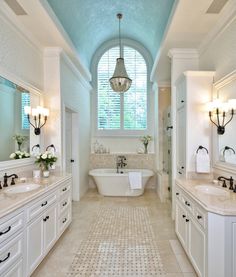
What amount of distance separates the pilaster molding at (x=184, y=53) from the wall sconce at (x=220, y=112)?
114cm

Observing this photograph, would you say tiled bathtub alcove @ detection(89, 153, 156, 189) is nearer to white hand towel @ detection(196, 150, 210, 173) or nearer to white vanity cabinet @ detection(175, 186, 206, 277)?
white hand towel @ detection(196, 150, 210, 173)

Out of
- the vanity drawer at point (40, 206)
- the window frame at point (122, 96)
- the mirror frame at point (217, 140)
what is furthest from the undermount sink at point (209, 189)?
the window frame at point (122, 96)

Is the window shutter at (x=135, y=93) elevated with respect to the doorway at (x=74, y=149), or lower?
elevated

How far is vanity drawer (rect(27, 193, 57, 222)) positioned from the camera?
2004 millimetres

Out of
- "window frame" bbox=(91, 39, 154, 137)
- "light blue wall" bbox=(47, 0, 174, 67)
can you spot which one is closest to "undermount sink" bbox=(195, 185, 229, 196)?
"light blue wall" bbox=(47, 0, 174, 67)

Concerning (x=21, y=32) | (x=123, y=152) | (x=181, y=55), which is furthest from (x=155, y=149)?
(x=21, y=32)

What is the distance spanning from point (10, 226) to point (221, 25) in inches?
128

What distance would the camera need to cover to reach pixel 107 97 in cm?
622

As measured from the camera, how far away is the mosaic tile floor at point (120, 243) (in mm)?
2309

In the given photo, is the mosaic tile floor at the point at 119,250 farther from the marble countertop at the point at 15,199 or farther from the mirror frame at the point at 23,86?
the mirror frame at the point at 23,86

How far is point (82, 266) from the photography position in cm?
236

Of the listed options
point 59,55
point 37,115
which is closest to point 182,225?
point 37,115

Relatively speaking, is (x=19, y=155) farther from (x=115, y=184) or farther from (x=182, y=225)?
(x=115, y=184)

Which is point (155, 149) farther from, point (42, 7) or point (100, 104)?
point (42, 7)
